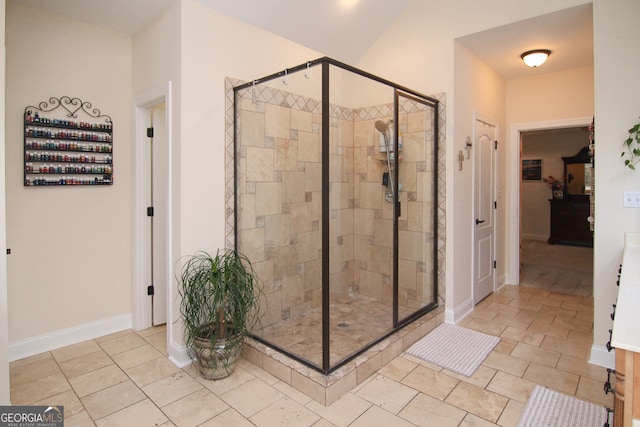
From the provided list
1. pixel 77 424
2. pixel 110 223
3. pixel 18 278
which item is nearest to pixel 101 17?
pixel 110 223

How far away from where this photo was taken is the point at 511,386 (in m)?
2.39

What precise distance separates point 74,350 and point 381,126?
10.7 feet

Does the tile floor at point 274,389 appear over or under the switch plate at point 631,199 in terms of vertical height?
under

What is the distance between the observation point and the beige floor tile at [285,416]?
2025 millimetres

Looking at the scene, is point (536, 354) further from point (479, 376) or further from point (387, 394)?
point (387, 394)

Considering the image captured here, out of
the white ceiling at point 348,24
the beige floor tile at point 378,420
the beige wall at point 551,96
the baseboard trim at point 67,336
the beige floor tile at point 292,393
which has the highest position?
the white ceiling at point 348,24

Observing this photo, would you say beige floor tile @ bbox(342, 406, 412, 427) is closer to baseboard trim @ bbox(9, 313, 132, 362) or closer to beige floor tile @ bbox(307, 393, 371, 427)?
beige floor tile @ bbox(307, 393, 371, 427)

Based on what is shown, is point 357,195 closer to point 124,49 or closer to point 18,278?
point 124,49

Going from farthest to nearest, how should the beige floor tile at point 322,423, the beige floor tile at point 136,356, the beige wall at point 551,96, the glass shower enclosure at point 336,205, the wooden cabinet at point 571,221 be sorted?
1. the wooden cabinet at point 571,221
2. the beige wall at point 551,96
3. the glass shower enclosure at point 336,205
4. the beige floor tile at point 136,356
5. the beige floor tile at point 322,423

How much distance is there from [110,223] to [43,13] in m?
1.69

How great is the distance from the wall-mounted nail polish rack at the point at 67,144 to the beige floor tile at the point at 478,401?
3148 mm

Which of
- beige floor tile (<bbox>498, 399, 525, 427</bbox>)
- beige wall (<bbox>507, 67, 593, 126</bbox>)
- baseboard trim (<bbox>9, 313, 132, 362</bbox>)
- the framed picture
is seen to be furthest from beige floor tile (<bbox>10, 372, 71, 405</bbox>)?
the framed picture

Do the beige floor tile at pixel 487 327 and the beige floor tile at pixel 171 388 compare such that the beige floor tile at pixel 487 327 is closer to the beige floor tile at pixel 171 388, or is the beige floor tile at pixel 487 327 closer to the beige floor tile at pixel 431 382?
the beige floor tile at pixel 431 382

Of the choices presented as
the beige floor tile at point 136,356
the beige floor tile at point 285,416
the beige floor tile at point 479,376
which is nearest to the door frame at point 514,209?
the beige floor tile at point 479,376
